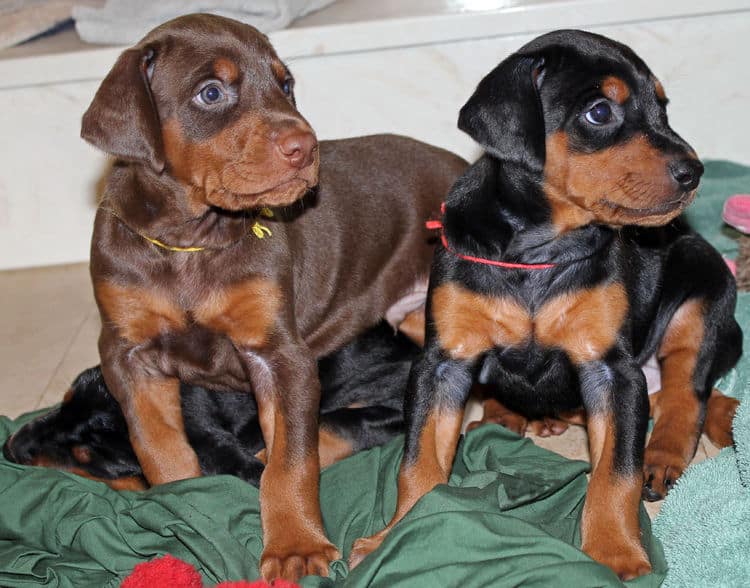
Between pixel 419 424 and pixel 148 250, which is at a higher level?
pixel 148 250

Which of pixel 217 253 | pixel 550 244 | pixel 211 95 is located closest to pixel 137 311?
pixel 217 253

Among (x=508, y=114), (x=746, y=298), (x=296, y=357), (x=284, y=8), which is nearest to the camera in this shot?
(x=508, y=114)

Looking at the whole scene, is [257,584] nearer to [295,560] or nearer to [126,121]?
[295,560]

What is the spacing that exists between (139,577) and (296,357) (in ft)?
3.14

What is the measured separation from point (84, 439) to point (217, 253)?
3.05 ft

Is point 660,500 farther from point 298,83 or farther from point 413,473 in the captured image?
point 298,83

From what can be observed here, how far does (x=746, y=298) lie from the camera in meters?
5.06

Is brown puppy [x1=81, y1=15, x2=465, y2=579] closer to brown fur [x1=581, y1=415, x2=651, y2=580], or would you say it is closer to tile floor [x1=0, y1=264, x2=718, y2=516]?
brown fur [x1=581, y1=415, x2=651, y2=580]

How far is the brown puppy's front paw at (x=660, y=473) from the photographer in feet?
13.1

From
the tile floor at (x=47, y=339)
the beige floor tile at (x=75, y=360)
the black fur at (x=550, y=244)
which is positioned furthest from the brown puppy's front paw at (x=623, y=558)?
the beige floor tile at (x=75, y=360)

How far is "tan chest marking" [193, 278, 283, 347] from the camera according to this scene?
12.7 feet

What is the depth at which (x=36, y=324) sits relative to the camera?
5.87 meters

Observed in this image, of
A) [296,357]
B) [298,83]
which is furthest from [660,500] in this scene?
[298,83]

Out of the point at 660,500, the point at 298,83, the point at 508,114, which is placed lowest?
the point at 660,500
